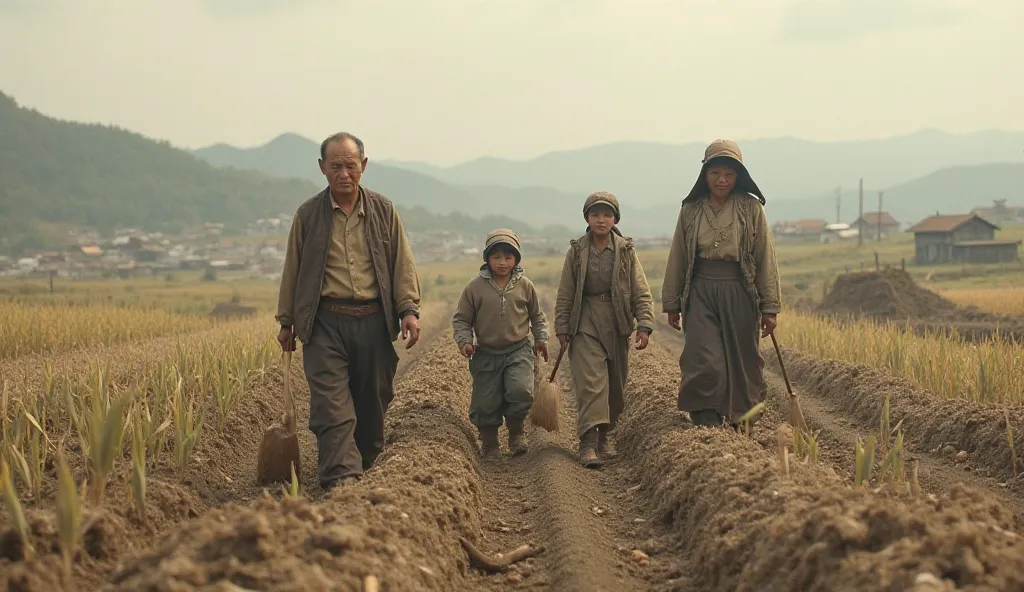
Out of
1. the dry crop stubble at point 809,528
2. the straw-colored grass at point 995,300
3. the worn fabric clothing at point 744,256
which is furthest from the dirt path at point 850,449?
the straw-colored grass at point 995,300

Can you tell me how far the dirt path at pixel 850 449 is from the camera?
624 centimetres

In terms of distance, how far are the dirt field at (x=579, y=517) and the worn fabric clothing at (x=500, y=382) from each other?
0.24 metres

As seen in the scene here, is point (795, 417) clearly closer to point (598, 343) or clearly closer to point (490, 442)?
point (598, 343)

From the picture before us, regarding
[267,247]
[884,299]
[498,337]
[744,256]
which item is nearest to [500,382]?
[498,337]

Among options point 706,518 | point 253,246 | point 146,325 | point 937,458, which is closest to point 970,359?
point 937,458

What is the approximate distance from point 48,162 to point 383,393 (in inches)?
5549

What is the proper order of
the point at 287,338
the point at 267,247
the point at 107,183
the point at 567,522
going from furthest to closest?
the point at 107,183 → the point at 267,247 → the point at 287,338 → the point at 567,522

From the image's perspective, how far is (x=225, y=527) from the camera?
350 cm

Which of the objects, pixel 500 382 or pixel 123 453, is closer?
pixel 123 453

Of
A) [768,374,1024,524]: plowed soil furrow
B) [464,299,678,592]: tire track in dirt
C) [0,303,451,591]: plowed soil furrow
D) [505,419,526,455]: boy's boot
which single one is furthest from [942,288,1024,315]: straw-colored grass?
[464,299,678,592]: tire track in dirt

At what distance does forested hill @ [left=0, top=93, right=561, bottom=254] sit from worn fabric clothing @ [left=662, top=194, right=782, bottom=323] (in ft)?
357

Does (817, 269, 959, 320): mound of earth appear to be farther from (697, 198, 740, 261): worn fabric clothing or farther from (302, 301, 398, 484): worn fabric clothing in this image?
(302, 301, 398, 484): worn fabric clothing

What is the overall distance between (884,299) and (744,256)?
16.6 meters

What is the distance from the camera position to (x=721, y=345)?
7551 millimetres
